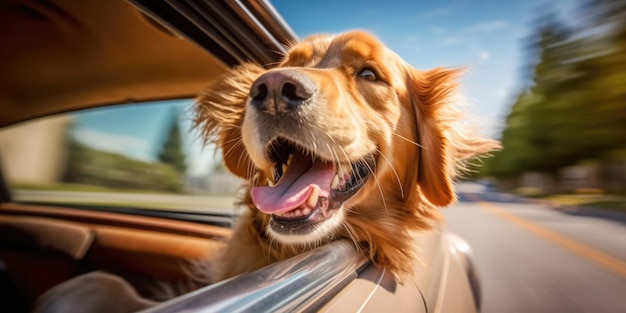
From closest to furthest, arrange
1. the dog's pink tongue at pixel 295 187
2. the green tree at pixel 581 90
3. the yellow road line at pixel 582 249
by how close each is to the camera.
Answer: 1. the dog's pink tongue at pixel 295 187
2. the yellow road line at pixel 582 249
3. the green tree at pixel 581 90

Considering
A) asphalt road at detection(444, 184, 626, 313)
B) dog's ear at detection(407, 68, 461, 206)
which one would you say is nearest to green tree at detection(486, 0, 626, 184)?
asphalt road at detection(444, 184, 626, 313)

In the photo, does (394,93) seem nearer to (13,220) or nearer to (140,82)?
(140,82)

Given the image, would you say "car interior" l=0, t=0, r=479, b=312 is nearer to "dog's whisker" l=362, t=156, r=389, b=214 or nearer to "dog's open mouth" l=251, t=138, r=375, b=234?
"dog's open mouth" l=251, t=138, r=375, b=234

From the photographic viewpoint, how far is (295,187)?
184 centimetres

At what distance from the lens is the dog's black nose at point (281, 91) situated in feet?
5.19

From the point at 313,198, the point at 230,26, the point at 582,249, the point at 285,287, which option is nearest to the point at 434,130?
the point at 313,198

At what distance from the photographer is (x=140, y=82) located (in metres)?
3.23

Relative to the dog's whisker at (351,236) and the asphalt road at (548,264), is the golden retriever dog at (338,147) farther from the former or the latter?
the asphalt road at (548,264)

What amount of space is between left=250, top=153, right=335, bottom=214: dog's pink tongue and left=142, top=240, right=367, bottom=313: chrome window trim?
0.69 ft

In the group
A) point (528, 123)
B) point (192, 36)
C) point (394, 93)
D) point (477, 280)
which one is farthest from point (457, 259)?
point (528, 123)

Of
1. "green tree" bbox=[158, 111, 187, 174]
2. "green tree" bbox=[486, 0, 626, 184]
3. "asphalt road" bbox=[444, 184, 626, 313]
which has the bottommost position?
"asphalt road" bbox=[444, 184, 626, 313]

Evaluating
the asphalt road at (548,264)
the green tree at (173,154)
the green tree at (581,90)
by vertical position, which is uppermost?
the green tree at (581,90)

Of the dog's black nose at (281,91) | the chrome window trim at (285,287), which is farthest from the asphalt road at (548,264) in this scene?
the dog's black nose at (281,91)

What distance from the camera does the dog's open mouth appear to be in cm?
178
